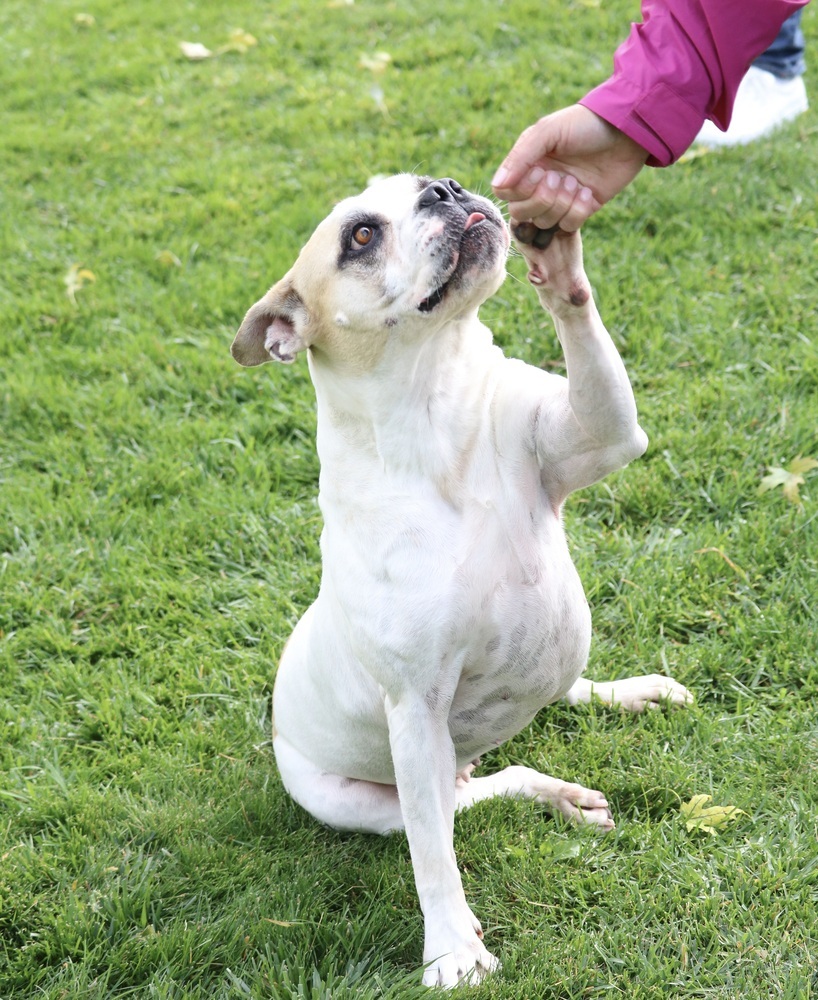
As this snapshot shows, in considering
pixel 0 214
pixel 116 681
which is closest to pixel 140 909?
pixel 116 681

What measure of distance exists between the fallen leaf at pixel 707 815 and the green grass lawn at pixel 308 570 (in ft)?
0.10

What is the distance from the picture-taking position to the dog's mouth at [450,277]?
8.69 feet

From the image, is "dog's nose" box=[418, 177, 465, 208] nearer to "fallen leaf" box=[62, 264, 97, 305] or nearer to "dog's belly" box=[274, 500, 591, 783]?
"dog's belly" box=[274, 500, 591, 783]

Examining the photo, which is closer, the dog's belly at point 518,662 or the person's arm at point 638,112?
the person's arm at point 638,112

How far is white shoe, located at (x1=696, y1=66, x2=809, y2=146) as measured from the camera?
6.29 metres

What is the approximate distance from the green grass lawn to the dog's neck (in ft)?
3.70

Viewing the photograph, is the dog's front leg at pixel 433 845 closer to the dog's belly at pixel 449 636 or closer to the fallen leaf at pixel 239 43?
the dog's belly at pixel 449 636

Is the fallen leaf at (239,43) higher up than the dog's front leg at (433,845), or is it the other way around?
the fallen leaf at (239,43)

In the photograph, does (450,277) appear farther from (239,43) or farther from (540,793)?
(239,43)

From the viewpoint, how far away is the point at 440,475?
2756 millimetres

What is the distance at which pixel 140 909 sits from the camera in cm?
300

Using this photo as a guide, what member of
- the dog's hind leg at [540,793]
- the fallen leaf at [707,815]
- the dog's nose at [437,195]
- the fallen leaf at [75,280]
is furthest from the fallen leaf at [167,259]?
the fallen leaf at [707,815]

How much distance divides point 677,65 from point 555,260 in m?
0.52

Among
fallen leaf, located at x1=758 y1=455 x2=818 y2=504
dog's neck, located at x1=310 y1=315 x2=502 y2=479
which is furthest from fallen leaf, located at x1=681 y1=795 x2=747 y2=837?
fallen leaf, located at x1=758 y1=455 x2=818 y2=504
